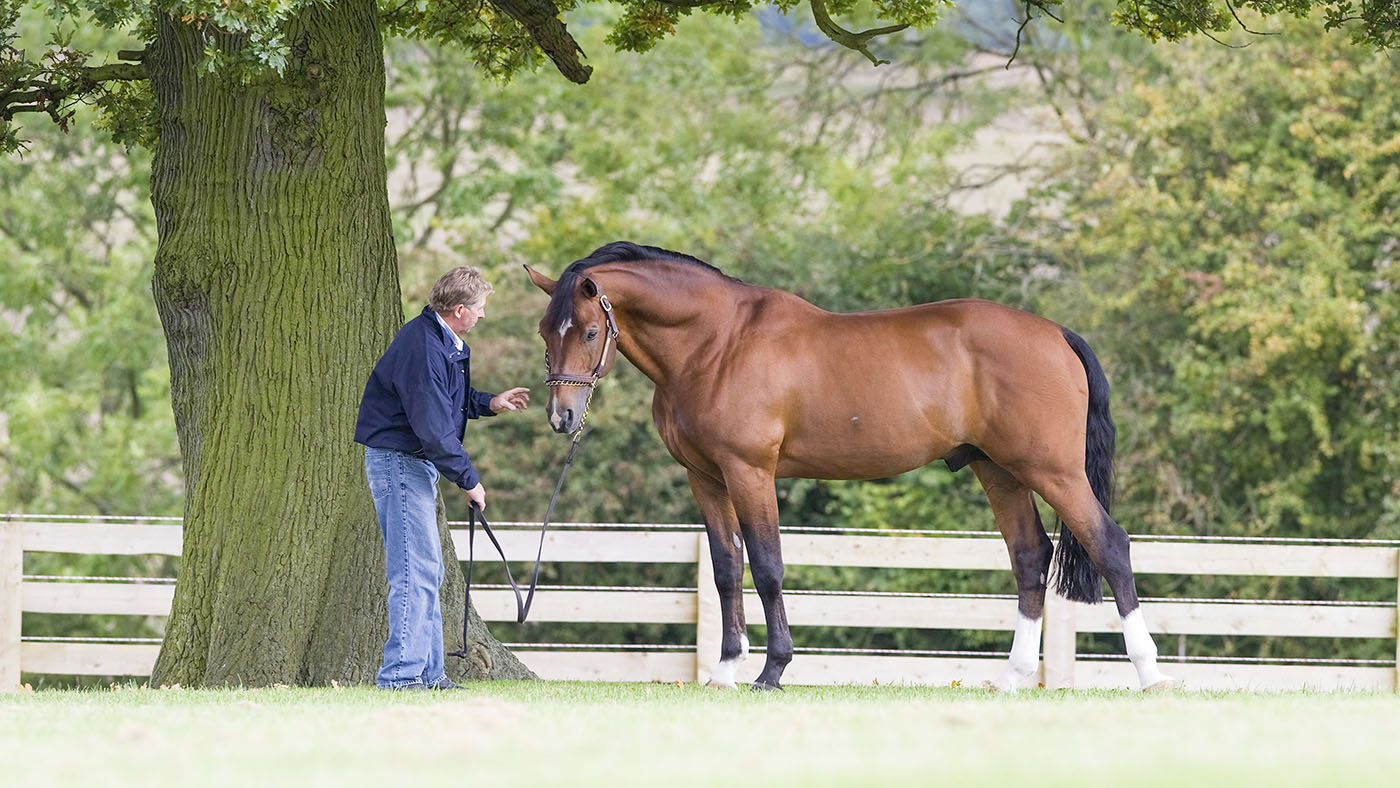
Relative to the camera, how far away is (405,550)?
6.60 m

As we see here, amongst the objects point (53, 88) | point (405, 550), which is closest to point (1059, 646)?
point (405, 550)

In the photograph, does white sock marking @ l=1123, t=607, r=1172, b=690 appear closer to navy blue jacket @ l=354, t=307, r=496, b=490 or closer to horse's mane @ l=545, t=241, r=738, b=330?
horse's mane @ l=545, t=241, r=738, b=330

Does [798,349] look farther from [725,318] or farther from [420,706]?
[420,706]

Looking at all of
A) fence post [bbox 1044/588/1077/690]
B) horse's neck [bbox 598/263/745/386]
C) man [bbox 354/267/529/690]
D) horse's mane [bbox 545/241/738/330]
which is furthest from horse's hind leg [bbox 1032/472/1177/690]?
fence post [bbox 1044/588/1077/690]

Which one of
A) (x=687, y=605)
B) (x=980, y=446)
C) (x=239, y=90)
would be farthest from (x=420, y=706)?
(x=687, y=605)

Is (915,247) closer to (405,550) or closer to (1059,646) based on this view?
(1059,646)

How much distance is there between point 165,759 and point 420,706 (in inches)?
60.1

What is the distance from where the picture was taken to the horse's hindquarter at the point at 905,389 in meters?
7.07

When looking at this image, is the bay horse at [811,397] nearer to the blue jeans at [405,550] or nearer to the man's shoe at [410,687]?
the blue jeans at [405,550]

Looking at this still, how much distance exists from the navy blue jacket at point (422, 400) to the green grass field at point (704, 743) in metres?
1.09

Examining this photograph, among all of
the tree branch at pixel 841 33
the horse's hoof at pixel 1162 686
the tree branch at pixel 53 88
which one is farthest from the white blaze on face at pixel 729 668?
the tree branch at pixel 53 88

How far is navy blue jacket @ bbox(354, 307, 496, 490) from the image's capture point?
6.32 metres

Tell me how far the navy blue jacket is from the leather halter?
440mm

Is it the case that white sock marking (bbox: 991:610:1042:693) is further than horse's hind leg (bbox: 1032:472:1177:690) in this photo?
Yes
